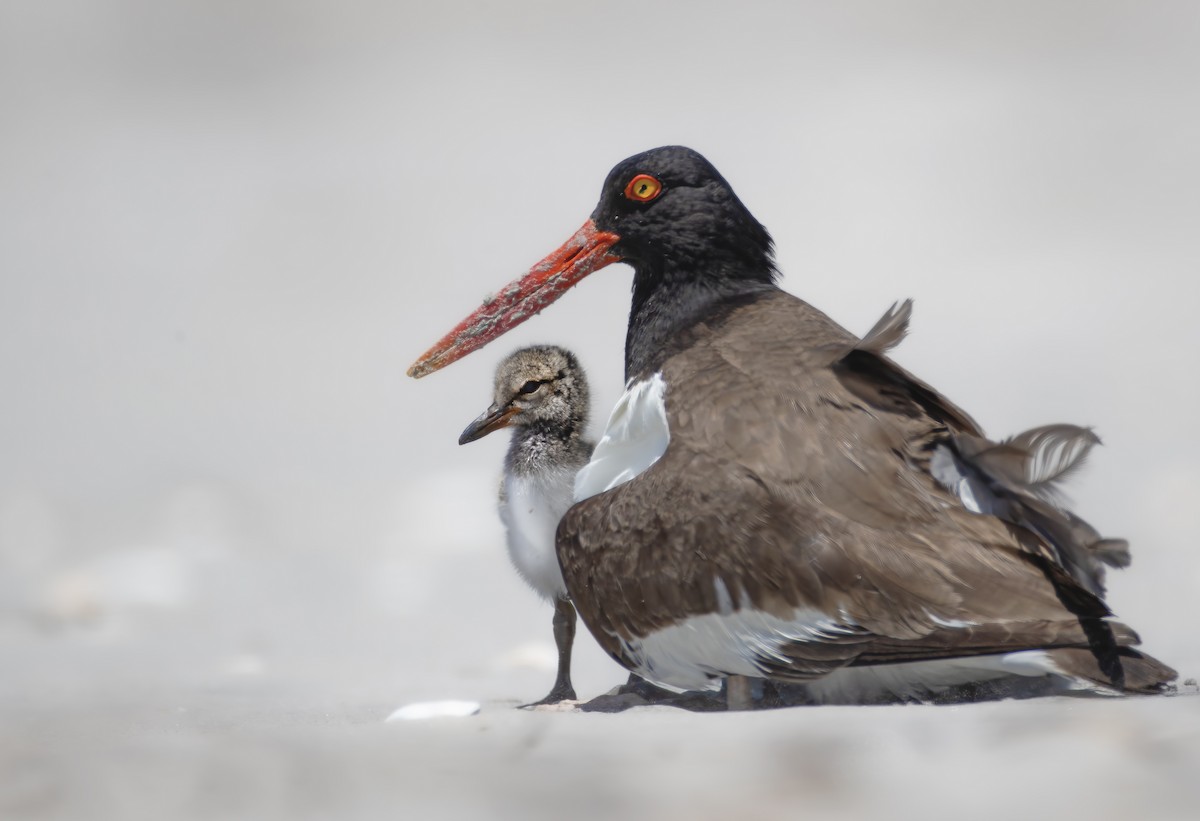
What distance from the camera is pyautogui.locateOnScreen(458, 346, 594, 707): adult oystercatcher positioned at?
4621 millimetres

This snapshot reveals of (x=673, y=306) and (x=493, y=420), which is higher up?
(x=673, y=306)

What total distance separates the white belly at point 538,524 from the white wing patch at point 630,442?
17.3 inches

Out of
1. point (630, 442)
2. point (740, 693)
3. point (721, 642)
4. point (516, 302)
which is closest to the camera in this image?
point (721, 642)

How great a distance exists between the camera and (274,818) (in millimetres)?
2807

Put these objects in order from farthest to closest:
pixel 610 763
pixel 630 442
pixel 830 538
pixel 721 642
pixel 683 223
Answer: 1. pixel 683 223
2. pixel 630 442
3. pixel 721 642
4. pixel 830 538
5. pixel 610 763

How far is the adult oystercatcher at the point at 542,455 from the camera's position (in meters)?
4.62

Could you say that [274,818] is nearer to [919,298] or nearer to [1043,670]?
[1043,670]

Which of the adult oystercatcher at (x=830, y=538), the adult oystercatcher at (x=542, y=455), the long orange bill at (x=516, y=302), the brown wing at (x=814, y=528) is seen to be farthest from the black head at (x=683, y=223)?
the brown wing at (x=814, y=528)

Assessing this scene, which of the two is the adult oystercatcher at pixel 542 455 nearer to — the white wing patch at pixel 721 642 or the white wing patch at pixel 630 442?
the white wing patch at pixel 630 442

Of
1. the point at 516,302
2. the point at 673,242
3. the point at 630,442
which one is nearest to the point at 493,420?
the point at 516,302

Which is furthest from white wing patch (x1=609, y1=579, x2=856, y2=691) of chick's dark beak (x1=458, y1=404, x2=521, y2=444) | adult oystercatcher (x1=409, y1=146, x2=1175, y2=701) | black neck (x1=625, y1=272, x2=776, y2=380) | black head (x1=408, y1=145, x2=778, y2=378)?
chick's dark beak (x1=458, y1=404, x2=521, y2=444)

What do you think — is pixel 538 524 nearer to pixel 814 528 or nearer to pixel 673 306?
pixel 673 306

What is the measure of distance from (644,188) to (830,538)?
5.80 ft

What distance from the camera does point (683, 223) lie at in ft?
15.7
